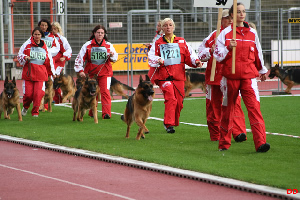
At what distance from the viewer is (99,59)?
13844 millimetres

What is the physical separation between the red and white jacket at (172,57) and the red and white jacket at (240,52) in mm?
2590

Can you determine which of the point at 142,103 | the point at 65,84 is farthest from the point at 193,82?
the point at 142,103

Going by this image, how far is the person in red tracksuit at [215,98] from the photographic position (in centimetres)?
958

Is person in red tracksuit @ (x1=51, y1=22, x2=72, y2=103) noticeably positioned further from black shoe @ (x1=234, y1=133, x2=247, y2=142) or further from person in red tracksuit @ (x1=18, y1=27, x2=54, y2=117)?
black shoe @ (x1=234, y1=133, x2=247, y2=142)

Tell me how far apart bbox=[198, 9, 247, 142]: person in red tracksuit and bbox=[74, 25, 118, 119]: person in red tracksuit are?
14.1ft

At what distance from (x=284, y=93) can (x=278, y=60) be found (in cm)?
141

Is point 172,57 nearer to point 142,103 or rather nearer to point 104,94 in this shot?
point 142,103

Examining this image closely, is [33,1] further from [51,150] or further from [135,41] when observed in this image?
[51,150]

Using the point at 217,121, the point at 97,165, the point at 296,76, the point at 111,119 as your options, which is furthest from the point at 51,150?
the point at 296,76

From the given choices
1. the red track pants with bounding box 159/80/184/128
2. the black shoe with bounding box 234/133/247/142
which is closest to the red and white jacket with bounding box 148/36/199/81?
the red track pants with bounding box 159/80/184/128

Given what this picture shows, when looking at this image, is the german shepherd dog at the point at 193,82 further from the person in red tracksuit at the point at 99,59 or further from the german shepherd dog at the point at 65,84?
the person in red tracksuit at the point at 99,59

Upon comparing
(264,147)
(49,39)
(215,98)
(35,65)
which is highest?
(49,39)

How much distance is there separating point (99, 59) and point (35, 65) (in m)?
1.50

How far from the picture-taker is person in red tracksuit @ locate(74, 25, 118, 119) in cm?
1373
